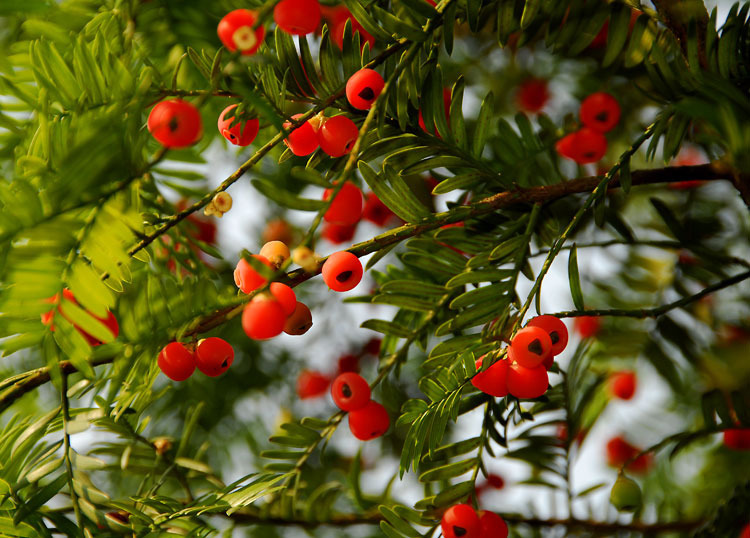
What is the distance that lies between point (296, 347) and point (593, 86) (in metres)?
0.75

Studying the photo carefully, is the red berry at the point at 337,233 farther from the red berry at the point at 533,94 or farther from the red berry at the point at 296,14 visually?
the red berry at the point at 296,14

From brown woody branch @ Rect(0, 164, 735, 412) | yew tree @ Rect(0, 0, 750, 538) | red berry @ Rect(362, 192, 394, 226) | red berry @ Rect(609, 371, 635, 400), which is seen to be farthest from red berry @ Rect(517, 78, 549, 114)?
brown woody branch @ Rect(0, 164, 735, 412)

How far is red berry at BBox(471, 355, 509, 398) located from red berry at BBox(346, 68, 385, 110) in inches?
8.8

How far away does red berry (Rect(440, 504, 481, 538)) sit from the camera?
56 cm

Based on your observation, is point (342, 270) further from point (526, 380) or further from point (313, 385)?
point (313, 385)

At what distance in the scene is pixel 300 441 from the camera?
0.64 metres

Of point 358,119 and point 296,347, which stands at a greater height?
point 358,119

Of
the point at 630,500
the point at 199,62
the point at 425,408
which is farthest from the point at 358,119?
the point at 630,500

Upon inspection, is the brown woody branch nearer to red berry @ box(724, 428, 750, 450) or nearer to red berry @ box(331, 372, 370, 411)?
red berry @ box(331, 372, 370, 411)

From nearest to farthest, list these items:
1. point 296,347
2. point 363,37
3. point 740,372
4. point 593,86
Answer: point 363,37, point 593,86, point 740,372, point 296,347

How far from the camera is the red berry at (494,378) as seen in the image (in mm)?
490

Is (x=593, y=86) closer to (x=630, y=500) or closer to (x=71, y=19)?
(x=630, y=500)

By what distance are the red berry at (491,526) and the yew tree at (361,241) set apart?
0.03m

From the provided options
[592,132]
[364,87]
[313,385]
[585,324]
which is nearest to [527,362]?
[364,87]
